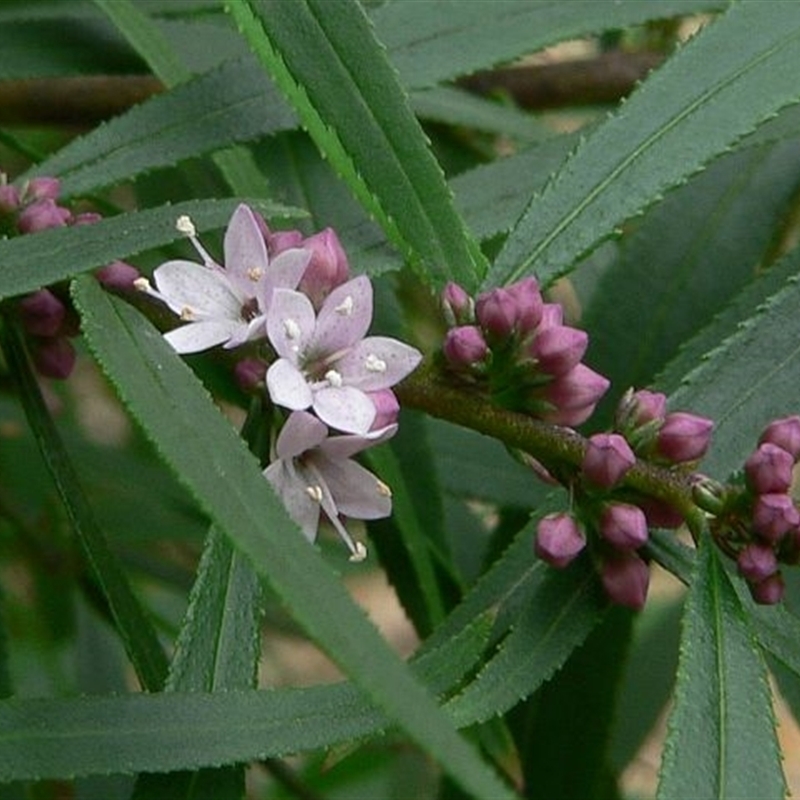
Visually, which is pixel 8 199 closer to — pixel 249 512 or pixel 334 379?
pixel 334 379

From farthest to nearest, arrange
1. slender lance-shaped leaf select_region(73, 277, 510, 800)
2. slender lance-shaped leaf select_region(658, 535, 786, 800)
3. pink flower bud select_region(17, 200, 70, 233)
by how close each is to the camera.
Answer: pink flower bud select_region(17, 200, 70, 233) → slender lance-shaped leaf select_region(658, 535, 786, 800) → slender lance-shaped leaf select_region(73, 277, 510, 800)

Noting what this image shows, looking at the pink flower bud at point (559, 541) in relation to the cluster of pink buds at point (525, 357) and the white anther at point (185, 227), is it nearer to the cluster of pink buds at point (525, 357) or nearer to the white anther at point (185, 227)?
the cluster of pink buds at point (525, 357)

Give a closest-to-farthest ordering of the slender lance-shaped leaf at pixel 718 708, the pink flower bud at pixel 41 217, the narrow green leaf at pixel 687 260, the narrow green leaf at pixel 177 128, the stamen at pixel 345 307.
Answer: the slender lance-shaped leaf at pixel 718 708, the stamen at pixel 345 307, the pink flower bud at pixel 41 217, the narrow green leaf at pixel 177 128, the narrow green leaf at pixel 687 260

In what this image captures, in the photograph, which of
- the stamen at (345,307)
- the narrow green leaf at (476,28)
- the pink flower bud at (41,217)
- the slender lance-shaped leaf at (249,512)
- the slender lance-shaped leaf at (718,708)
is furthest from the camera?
the narrow green leaf at (476,28)

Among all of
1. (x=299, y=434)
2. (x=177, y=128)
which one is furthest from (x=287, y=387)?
(x=177, y=128)

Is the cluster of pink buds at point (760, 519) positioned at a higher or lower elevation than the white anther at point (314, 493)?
lower

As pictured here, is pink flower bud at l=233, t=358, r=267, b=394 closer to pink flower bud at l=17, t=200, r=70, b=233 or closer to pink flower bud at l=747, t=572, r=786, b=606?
pink flower bud at l=17, t=200, r=70, b=233

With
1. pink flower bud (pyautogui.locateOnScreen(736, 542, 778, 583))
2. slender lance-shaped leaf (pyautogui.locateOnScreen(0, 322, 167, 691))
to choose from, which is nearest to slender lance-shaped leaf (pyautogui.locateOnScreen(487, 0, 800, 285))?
pink flower bud (pyautogui.locateOnScreen(736, 542, 778, 583))

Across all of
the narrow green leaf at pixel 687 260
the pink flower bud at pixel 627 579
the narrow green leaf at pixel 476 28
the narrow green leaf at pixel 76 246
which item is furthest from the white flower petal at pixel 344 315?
the narrow green leaf at pixel 687 260

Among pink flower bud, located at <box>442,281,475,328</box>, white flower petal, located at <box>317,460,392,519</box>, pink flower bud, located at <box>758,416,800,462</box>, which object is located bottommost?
pink flower bud, located at <box>758,416,800,462</box>
